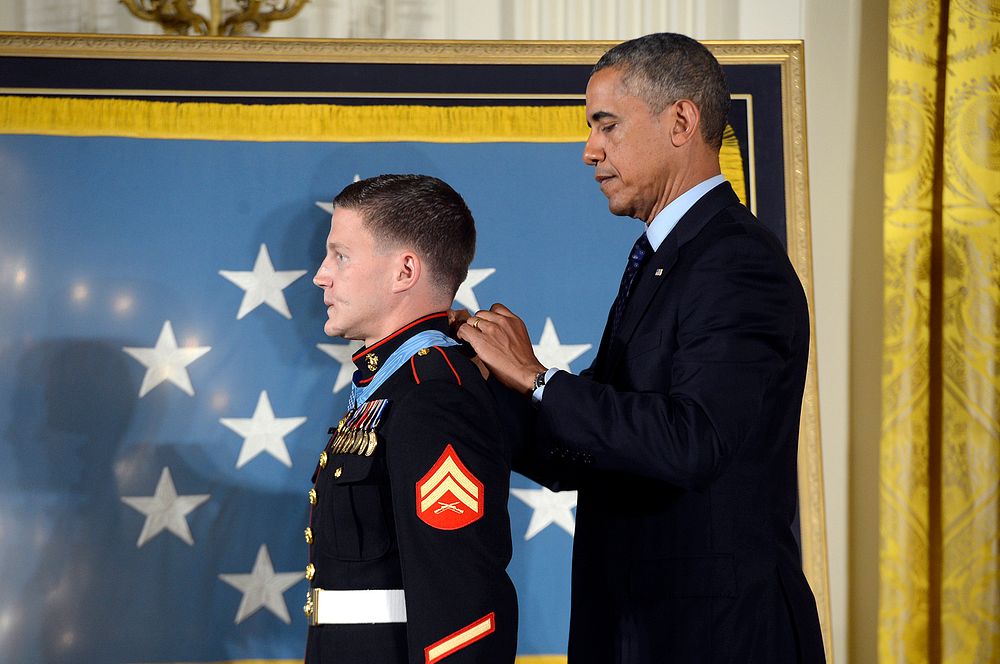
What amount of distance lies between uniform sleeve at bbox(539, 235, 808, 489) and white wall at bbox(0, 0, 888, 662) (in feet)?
4.88

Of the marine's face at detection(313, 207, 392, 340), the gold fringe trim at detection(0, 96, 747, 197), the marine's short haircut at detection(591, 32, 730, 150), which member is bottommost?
the marine's face at detection(313, 207, 392, 340)

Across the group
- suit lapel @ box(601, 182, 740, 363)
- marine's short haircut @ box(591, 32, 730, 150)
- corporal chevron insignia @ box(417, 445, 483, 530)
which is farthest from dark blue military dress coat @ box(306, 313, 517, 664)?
marine's short haircut @ box(591, 32, 730, 150)

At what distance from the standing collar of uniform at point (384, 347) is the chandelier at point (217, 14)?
1550 mm

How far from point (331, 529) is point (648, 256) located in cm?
67

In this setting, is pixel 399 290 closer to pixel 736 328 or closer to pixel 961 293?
pixel 736 328

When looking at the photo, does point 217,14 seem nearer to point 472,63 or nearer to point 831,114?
point 472,63

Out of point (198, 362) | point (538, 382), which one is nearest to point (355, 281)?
point (538, 382)

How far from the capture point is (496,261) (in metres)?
2.82

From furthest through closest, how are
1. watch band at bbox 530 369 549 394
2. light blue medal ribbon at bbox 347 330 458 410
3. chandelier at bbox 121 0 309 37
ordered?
chandelier at bbox 121 0 309 37 < light blue medal ribbon at bbox 347 330 458 410 < watch band at bbox 530 369 549 394

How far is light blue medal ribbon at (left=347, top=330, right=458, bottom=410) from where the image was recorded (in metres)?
1.62

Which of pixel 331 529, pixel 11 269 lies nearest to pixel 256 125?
pixel 11 269

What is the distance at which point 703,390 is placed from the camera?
1425mm

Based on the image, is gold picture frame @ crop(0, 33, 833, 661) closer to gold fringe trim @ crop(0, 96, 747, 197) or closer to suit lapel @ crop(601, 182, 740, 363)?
gold fringe trim @ crop(0, 96, 747, 197)

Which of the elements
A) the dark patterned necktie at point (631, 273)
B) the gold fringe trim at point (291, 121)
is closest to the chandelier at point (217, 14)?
the gold fringe trim at point (291, 121)
